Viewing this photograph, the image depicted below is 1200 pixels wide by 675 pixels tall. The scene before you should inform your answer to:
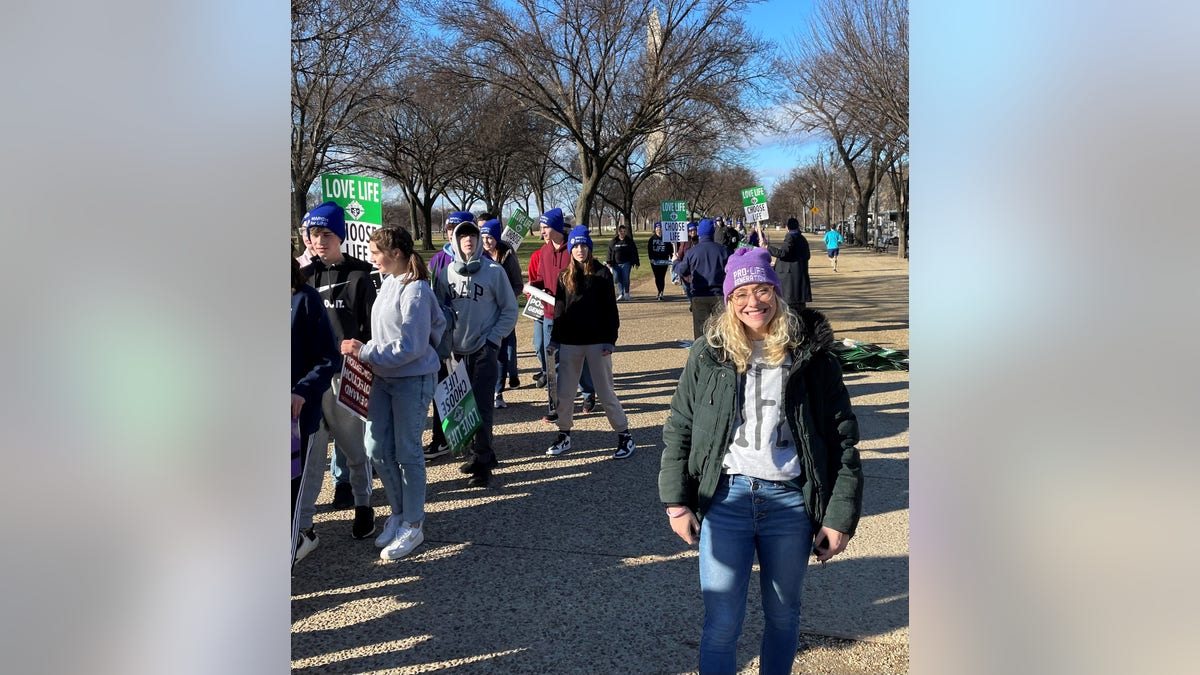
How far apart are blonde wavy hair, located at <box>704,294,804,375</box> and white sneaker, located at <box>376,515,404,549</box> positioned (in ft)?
9.07

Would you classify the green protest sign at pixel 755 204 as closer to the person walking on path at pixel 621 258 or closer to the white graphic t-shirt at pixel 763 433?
the person walking on path at pixel 621 258

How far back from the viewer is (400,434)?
4711 millimetres

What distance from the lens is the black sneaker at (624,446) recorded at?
6.69 m

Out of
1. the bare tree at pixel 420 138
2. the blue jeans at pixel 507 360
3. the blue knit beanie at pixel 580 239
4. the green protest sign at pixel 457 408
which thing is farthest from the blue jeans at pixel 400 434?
the bare tree at pixel 420 138

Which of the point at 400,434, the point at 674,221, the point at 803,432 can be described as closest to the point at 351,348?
the point at 400,434

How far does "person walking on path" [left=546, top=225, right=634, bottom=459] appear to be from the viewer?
21.3 feet

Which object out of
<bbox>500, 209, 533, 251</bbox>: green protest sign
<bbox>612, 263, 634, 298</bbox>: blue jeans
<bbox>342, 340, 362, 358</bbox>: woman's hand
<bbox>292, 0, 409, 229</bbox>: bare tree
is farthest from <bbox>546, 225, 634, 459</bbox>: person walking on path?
<bbox>612, 263, 634, 298</bbox>: blue jeans

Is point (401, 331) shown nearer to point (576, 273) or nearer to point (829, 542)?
point (576, 273)

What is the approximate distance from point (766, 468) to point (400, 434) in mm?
2561

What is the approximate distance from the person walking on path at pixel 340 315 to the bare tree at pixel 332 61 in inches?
303

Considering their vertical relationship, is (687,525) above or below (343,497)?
above
